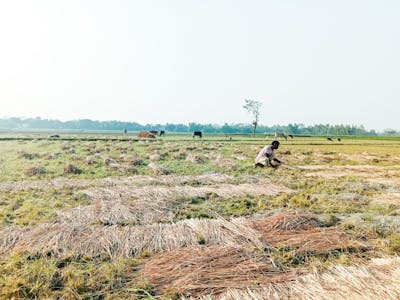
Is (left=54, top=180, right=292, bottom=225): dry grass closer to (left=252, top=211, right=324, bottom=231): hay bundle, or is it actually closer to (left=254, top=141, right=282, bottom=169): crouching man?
(left=252, top=211, right=324, bottom=231): hay bundle

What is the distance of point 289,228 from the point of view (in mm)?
6805

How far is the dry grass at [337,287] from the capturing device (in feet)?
13.9

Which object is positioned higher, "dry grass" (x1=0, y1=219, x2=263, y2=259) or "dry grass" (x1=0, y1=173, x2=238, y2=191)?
"dry grass" (x1=0, y1=219, x2=263, y2=259)

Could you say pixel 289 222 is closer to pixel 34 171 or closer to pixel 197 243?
pixel 197 243

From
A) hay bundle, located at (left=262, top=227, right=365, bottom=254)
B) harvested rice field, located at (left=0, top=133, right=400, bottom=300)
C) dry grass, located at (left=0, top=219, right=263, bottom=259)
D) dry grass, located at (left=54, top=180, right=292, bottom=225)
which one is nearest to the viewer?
harvested rice field, located at (left=0, top=133, right=400, bottom=300)

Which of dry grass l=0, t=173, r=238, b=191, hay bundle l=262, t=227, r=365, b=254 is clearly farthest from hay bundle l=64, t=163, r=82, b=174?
hay bundle l=262, t=227, r=365, b=254

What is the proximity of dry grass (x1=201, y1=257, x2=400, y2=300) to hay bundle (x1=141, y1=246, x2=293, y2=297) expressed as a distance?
0.19 metres

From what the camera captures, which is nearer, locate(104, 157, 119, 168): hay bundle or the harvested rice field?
the harvested rice field

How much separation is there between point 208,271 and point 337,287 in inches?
66.6

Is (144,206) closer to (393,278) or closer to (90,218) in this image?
(90,218)

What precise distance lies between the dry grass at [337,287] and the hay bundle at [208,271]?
19 cm

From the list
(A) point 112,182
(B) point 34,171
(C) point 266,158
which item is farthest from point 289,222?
(B) point 34,171

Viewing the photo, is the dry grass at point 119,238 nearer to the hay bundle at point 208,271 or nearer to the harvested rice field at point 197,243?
the harvested rice field at point 197,243

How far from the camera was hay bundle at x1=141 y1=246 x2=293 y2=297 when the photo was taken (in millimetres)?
4664
